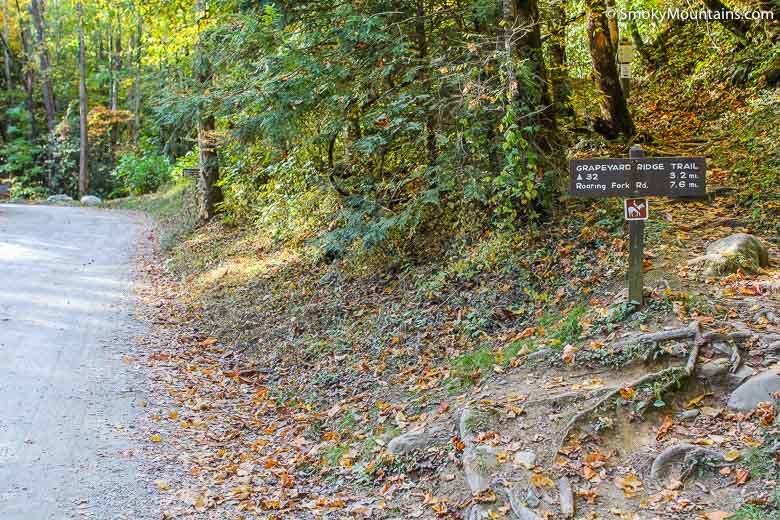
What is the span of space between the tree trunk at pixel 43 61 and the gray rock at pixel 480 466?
37296 millimetres

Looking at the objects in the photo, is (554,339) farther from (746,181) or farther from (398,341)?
(746,181)

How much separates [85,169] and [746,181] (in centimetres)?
3272

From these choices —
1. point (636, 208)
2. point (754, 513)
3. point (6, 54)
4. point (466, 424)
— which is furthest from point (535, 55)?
point (6, 54)

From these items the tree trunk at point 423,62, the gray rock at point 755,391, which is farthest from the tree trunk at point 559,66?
the gray rock at point 755,391

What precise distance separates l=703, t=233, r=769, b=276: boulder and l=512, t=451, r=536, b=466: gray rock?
3.06 m

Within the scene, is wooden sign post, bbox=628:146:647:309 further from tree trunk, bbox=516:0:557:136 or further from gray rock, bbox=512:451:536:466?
tree trunk, bbox=516:0:557:136

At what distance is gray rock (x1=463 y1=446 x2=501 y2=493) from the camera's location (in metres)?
5.72

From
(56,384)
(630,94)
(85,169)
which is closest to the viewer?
(56,384)

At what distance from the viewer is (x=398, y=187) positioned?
1088 centimetres

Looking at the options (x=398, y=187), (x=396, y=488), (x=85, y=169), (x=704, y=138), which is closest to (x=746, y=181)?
(x=704, y=138)

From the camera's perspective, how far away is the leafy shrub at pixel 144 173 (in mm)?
35594

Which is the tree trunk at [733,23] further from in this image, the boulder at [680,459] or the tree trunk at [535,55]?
the boulder at [680,459]

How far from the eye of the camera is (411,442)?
669 centimetres

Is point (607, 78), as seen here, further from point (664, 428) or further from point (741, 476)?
point (741, 476)
